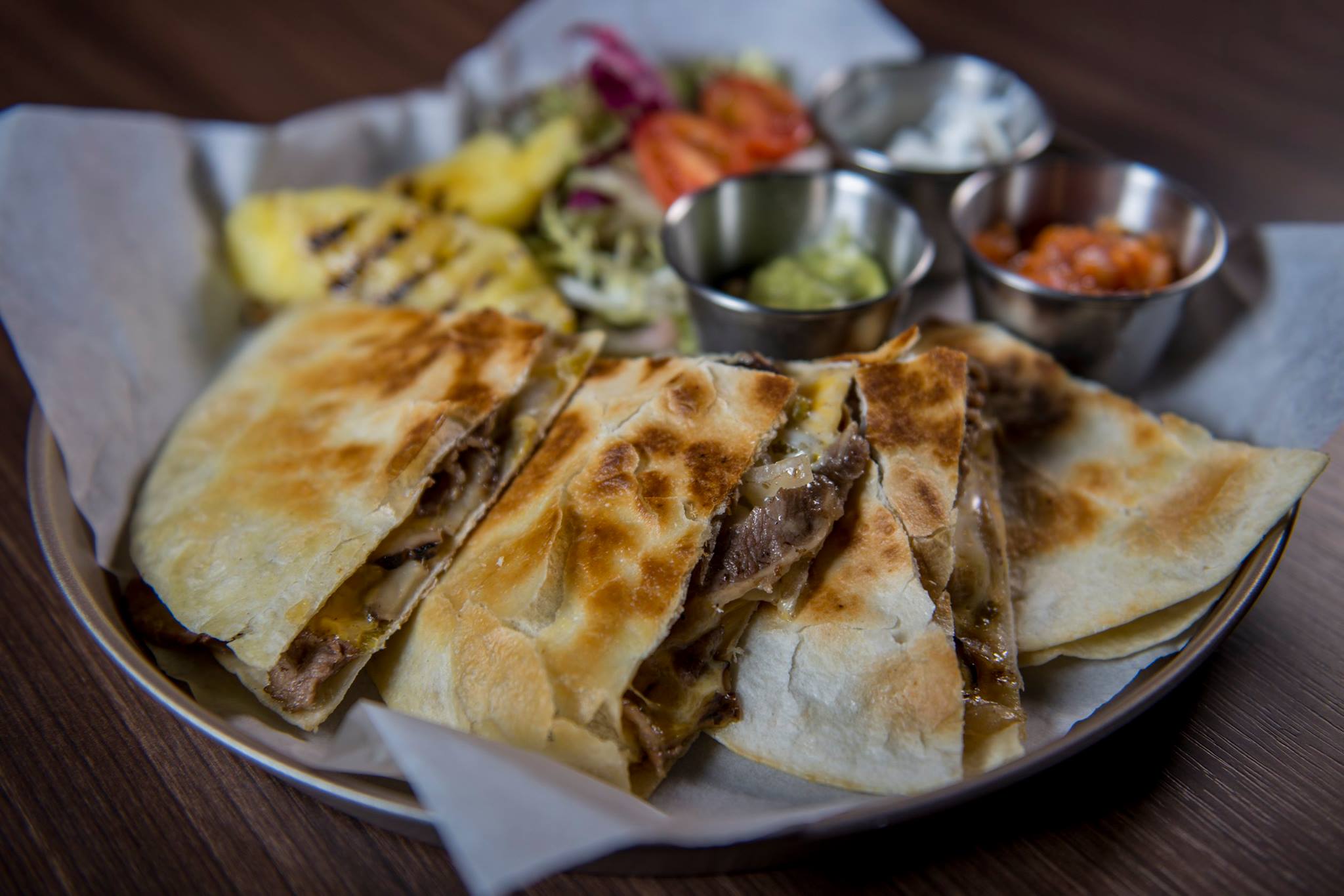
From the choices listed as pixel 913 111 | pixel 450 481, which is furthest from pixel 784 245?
pixel 450 481

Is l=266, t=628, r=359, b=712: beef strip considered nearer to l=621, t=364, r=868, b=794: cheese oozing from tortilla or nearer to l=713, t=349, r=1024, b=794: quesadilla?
l=621, t=364, r=868, b=794: cheese oozing from tortilla

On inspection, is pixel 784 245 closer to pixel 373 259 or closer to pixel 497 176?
pixel 497 176

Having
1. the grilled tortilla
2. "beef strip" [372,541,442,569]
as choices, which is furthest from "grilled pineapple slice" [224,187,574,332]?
the grilled tortilla

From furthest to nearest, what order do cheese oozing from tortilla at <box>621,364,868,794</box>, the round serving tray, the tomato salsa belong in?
the tomato salsa < cheese oozing from tortilla at <box>621,364,868,794</box> < the round serving tray

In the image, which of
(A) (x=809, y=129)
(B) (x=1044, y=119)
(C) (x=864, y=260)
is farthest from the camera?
(A) (x=809, y=129)

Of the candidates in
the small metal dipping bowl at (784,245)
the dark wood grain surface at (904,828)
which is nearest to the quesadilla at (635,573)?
the dark wood grain surface at (904,828)

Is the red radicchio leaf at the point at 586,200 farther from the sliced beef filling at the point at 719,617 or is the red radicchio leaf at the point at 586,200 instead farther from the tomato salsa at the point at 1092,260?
the sliced beef filling at the point at 719,617

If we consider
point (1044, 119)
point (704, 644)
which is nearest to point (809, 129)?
point (1044, 119)

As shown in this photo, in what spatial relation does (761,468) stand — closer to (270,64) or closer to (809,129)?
(809,129)
